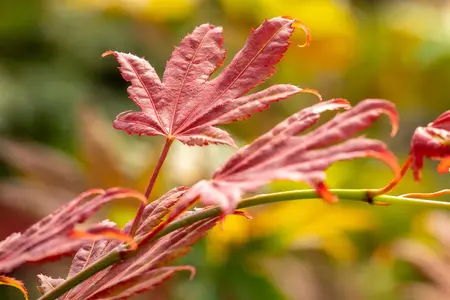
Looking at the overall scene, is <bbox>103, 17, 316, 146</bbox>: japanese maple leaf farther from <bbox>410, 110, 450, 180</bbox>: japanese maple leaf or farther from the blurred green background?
the blurred green background

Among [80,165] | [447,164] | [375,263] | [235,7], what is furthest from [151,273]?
[235,7]

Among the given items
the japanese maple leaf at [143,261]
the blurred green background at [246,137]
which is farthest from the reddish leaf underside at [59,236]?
the blurred green background at [246,137]

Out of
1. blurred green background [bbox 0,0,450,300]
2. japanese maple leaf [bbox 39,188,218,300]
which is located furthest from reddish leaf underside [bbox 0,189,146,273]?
blurred green background [bbox 0,0,450,300]

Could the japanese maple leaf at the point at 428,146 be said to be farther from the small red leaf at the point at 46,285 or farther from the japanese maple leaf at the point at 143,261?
the small red leaf at the point at 46,285

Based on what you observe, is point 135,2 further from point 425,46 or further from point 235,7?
point 425,46

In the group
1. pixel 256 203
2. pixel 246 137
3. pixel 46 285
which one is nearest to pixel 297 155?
pixel 256 203
